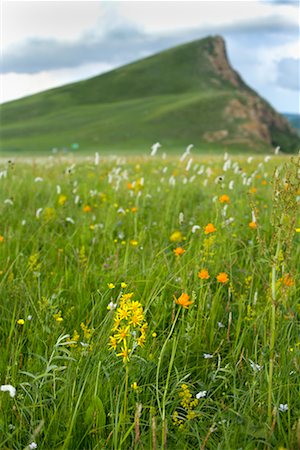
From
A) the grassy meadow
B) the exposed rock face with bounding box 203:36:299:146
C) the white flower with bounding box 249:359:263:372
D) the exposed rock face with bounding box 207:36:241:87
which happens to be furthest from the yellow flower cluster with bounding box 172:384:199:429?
the exposed rock face with bounding box 207:36:241:87

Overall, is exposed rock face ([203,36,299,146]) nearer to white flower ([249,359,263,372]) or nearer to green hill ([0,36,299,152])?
green hill ([0,36,299,152])

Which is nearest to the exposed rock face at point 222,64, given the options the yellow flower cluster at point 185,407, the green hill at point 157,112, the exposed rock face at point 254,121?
the green hill at point 157,112

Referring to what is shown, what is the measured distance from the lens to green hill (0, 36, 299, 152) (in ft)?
233

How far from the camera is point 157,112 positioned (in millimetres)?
80188

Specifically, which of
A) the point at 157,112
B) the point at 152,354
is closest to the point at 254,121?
the point at 157,112

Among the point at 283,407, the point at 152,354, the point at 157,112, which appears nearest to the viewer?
the point at 283,407

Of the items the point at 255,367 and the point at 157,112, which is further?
the point at 157,112

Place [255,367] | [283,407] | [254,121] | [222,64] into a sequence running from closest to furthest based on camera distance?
[283,407] → [255,367] → [254,121] → [222,64]

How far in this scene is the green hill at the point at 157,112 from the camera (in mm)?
71125

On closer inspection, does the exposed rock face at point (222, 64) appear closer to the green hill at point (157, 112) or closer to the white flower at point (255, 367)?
the green hill at point (157, 112)

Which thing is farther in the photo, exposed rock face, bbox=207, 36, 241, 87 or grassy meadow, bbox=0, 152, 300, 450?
exposed rock face, bbox=207, 36, 241, 87

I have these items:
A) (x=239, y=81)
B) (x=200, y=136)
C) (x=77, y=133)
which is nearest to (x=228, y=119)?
(x=200, y=136)

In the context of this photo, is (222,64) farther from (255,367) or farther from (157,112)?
(255,367)

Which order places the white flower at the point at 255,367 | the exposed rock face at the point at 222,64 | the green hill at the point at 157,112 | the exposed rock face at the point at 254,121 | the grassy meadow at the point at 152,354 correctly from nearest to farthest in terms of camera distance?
1. the grassy meadow at the point at 152,354
2. the white flower at the point at 255,367
3. the green hill at the point at 157,112
4. the exposed rock face at the point at 254,121
5. the exposed rock face at the point at 222,64
